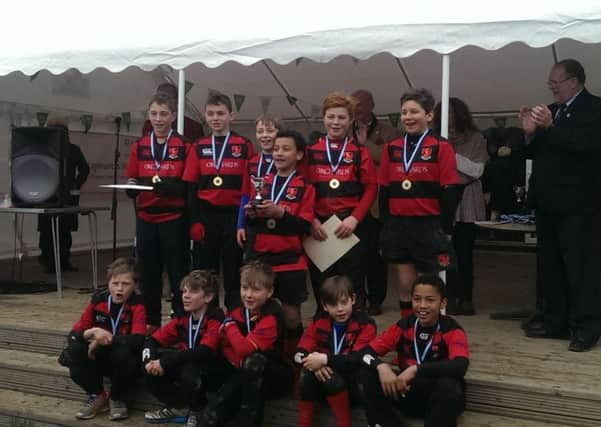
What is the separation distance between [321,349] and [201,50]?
7.20 feet

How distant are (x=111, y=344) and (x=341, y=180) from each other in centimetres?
152

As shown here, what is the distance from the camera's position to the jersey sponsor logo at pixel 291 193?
12.1 ft

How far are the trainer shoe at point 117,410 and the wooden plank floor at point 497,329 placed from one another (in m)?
0.86

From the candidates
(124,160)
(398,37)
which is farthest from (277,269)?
(124,160)

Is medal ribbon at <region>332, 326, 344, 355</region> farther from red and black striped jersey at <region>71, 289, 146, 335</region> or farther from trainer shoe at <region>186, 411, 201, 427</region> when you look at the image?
red and black striped jersey at <region>71, 289, 146, 335</region>

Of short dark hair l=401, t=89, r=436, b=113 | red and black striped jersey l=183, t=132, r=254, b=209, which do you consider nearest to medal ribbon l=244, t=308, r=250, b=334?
red and black striped jersey l=183, t=132, r=254, b=209

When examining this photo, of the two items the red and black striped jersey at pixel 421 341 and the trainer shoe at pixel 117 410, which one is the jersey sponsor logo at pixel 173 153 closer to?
the trainer shoe at pixel 117 410

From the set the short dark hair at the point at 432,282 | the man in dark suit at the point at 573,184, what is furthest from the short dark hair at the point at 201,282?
the man in dark suit at the point at 573,184

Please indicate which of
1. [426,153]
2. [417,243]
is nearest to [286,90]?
[426,153]

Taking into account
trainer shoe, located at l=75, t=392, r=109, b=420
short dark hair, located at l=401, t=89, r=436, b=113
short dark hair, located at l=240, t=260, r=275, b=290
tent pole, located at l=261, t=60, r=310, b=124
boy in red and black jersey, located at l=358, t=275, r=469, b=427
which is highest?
tent pole, located at l=261, t=60, r=310, b=124

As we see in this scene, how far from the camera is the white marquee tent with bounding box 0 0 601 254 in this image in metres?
3.94

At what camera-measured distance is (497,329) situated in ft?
14.9

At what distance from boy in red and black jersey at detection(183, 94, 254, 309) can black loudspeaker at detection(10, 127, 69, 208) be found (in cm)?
198

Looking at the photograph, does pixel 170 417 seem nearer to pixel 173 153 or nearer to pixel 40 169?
pixel 173 153
